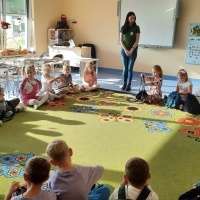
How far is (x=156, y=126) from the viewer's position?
3.51 metres

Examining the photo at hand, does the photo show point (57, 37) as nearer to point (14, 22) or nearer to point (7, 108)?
point (14, 22)

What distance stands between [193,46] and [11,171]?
16.2 ft

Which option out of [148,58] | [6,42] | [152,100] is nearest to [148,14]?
[148,58]

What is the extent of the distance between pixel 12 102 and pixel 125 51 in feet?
7.52

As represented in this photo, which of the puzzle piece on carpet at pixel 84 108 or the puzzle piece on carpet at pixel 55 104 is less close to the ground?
the puzzle piece on carpet at pixel 55 104

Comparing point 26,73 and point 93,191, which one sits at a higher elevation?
point 26,73

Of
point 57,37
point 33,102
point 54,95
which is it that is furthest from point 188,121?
point 57,37

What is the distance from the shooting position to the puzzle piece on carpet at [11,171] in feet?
7.63

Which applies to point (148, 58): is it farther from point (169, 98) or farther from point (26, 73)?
point (26, 73)

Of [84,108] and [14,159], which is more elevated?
[84,108]

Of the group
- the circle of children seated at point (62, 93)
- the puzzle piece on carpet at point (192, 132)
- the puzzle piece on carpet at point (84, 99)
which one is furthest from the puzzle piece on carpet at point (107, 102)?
the puzzle piece on carpet at point (192, 132)

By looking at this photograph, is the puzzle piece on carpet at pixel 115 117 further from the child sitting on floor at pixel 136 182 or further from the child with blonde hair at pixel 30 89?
the child sitting on floor at pixel 136 182

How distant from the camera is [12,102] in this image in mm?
3834

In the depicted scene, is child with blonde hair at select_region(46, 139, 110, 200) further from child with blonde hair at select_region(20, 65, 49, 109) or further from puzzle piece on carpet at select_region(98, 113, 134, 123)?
child with blonde hair at select_region(20, 65, 49, 109)
